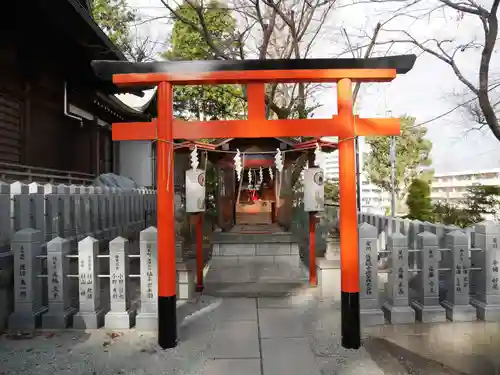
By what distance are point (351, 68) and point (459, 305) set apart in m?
4.22

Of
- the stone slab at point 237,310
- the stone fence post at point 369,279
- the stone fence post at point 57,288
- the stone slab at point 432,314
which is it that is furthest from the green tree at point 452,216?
the stone fence post at point 57,288

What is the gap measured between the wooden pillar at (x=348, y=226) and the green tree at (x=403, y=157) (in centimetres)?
2831

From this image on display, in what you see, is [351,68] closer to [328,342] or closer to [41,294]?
[328,342]

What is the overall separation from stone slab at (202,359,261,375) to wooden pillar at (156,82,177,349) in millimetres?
790

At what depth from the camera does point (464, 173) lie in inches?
1492

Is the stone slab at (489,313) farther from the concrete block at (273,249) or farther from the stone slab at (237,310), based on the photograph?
the concrete block at (273,249)

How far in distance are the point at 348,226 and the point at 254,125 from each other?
1946 mm

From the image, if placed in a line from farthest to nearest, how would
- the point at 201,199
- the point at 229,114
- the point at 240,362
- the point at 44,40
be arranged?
the point at 229,114 → the point at 44,40 → the point at 201,199 → the point at 240,362

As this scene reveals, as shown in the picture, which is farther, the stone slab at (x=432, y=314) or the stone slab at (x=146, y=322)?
the stone slab at (x=432, y=314)

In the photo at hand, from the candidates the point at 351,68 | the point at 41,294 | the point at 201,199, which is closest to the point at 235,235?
the point at 201,199

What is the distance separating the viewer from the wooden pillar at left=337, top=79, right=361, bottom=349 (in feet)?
16.1

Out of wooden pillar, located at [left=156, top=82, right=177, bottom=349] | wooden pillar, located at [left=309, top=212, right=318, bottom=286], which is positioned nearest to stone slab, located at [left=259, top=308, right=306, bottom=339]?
wooden pillar, located at [left=156, top=82, right=177, bottom=349]

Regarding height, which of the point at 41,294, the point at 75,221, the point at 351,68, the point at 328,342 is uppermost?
the point at 351,68

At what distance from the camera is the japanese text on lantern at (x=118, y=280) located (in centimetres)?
562
